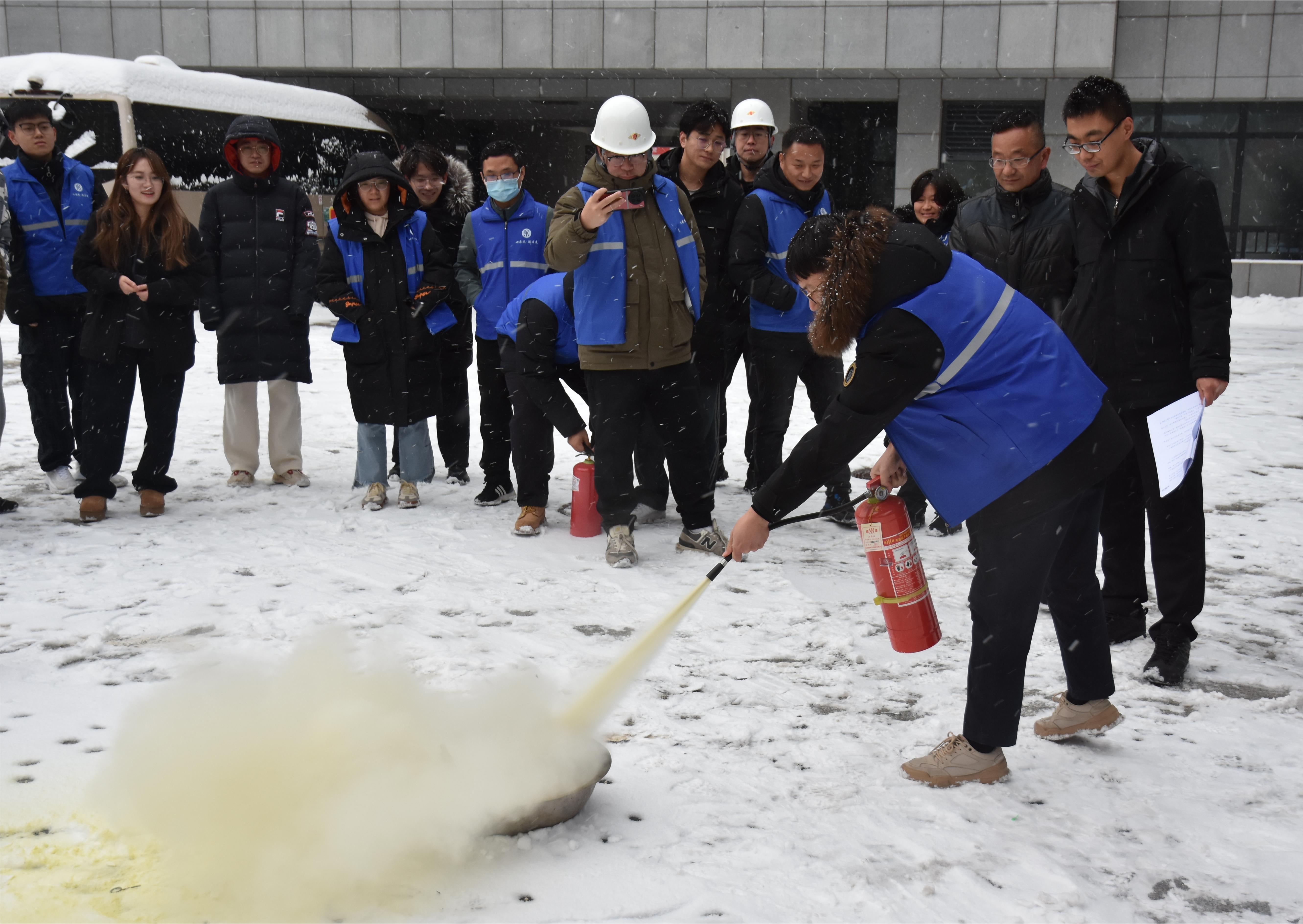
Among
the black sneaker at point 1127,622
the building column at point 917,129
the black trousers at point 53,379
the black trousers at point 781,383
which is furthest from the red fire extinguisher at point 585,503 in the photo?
the building column at point 917,129

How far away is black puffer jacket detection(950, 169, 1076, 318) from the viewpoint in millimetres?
4273

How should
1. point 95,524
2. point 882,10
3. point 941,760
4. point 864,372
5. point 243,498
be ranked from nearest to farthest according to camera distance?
point 864,372
point 941,760
point 95,524
point 243,498
point 882,10

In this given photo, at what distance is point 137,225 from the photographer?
6.00 metres

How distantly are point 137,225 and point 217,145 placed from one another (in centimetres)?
1027

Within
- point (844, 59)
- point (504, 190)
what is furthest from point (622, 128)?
point (844, 59)

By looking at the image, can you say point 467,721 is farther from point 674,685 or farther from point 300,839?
point 674,685

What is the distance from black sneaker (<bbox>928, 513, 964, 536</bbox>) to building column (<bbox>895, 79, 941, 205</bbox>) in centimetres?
1490

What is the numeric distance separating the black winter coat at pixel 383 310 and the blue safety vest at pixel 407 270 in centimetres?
2

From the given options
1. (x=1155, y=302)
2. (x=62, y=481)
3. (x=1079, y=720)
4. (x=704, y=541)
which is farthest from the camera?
(x=62, y=481)

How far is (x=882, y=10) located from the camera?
18.6 metres

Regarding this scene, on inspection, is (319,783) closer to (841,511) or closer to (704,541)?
(704,541)

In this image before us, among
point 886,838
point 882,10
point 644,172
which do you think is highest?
point 882,10

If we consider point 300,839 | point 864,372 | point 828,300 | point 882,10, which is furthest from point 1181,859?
point 882,10

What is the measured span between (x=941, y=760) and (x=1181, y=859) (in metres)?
0.65
